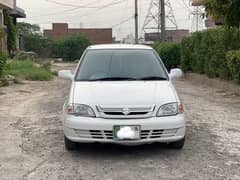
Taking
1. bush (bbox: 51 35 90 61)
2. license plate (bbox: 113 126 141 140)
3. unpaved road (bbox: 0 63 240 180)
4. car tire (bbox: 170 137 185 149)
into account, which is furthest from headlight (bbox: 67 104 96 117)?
bush (bbox: 51 35 90 61)

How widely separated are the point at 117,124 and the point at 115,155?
684 millimetres

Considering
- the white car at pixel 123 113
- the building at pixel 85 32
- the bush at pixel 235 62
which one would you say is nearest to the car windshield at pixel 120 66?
the white car at pixel 123 113

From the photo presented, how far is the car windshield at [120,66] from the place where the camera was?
22.3 ft

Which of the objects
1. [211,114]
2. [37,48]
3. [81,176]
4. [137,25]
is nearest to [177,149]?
[81,176]

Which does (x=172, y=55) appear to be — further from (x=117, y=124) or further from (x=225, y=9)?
(x=117, y=124)

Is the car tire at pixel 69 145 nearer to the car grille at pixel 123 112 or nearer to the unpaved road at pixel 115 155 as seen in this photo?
the unpaved road at pixel 115 155

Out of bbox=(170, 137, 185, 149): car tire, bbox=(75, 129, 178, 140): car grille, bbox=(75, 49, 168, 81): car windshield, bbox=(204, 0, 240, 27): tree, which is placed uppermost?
bbox=(204, 0, 240, 27): tree

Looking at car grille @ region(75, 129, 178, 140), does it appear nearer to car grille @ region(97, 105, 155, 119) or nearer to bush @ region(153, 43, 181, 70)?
car grille @ region(97, 105, 155, 119)

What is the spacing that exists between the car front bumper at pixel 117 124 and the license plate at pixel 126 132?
4 centimetres

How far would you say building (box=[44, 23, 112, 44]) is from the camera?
65.8 m

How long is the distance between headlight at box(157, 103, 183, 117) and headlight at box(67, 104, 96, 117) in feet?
3.04

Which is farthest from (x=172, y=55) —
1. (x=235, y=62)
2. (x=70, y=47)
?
(x=70, y=47)

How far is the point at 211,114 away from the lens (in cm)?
981

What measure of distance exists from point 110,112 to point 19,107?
5980mm
